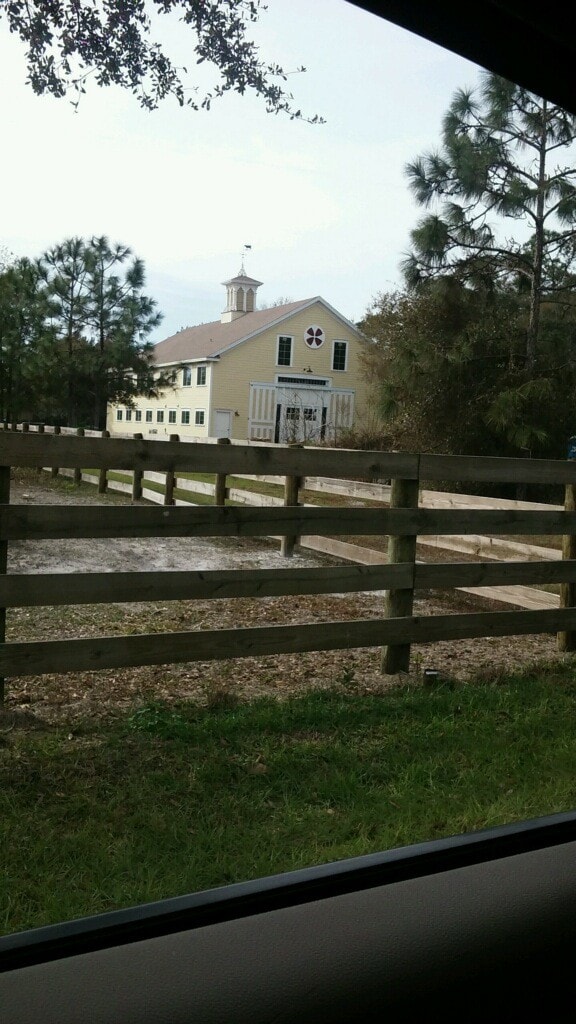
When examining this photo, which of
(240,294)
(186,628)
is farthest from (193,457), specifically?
(186,628)

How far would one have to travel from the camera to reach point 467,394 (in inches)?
190

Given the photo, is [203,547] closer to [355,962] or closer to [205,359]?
[205,359]

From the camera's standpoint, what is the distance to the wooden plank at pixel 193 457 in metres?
2.30

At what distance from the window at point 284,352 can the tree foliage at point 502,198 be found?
59cm

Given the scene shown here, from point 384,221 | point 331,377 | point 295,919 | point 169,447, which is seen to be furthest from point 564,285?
point 295,919

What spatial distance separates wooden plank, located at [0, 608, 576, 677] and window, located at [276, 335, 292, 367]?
2.76ft

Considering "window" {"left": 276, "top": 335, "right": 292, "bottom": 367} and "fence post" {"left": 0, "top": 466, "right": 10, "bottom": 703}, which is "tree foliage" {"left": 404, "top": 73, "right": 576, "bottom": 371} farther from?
"fence post" {"left": 0, "top": 466, "right": 10, "bottom": 703}

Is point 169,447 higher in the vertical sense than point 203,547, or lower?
higher

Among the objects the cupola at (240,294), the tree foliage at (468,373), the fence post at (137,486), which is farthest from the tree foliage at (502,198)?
the fence post at (137,486)

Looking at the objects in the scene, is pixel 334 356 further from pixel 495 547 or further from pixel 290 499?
pixel 290 499

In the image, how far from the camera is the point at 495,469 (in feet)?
10.3

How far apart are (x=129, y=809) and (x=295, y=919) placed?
0.95 m

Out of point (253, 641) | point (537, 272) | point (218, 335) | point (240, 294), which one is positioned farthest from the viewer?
point (537, 272)

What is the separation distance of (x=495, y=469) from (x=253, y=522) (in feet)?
3.41
